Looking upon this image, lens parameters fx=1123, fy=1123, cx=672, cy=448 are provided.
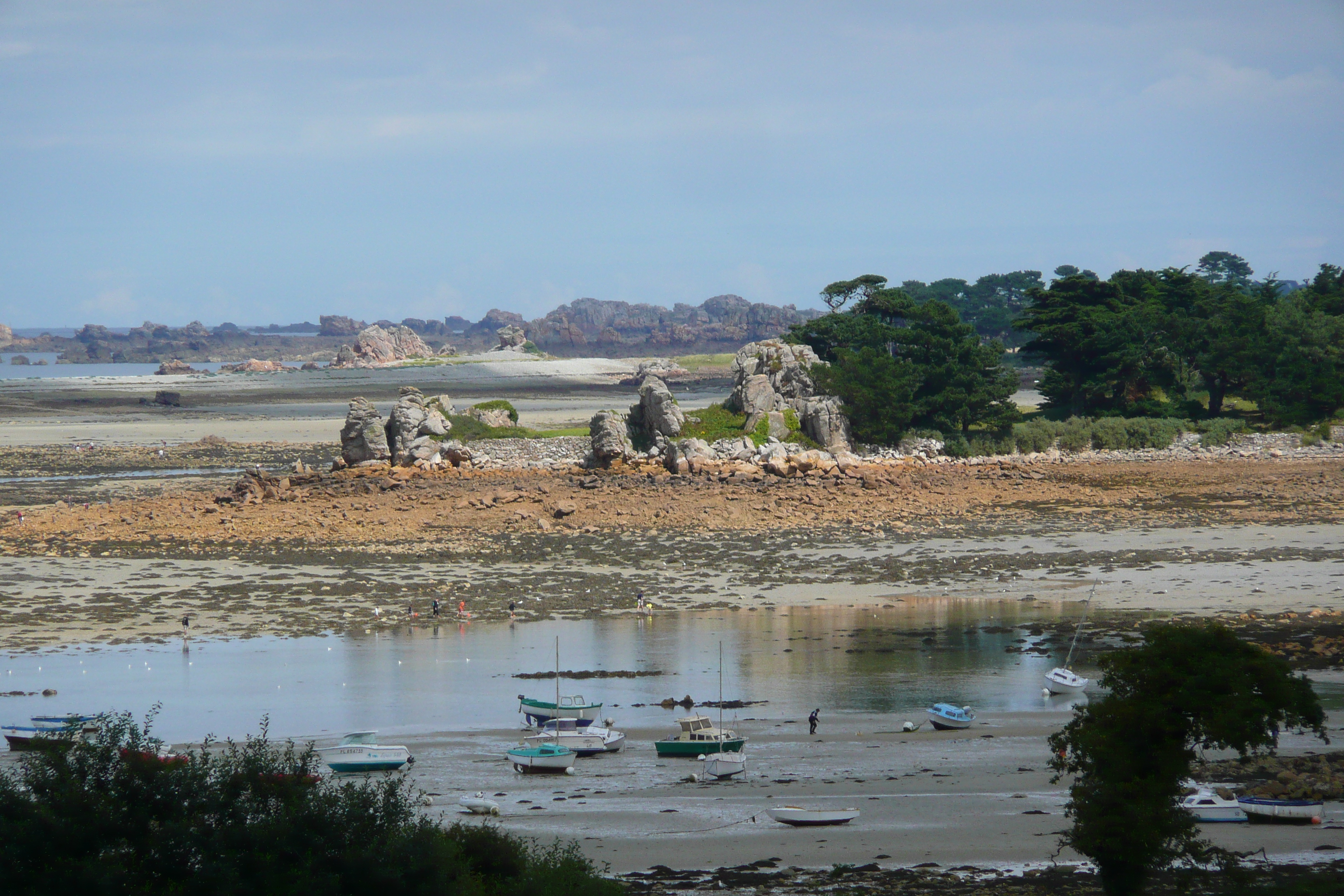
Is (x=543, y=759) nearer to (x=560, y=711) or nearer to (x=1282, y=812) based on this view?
(x=560, y=711)

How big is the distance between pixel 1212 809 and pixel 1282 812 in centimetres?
90

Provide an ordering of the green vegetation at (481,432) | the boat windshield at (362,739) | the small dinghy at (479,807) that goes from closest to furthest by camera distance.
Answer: the small dinghy at (479,807) < the boat windshield at (362,739) < the green vegetation at (481,432)

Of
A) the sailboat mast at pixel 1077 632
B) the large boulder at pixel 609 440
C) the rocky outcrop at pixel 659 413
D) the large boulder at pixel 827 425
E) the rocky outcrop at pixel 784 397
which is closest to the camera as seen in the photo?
the sailboat mast at pixel 1077 632

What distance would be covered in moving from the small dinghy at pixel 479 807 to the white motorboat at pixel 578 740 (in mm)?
2534

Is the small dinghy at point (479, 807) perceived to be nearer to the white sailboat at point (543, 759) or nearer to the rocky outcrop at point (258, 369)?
the white sailboat at point (543, 759)

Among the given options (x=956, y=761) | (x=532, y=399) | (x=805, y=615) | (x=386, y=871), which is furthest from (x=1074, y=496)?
(x=532, y=399)

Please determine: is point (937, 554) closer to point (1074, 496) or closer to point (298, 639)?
point (1074, 496)

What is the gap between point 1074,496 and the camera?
1684 inches

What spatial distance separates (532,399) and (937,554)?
233ft

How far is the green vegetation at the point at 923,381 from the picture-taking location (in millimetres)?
51625

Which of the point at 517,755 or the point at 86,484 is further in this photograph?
the point at 86,484

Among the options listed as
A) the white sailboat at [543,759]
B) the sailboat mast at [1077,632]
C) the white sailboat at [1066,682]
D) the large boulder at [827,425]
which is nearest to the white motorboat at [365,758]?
the white sailboat at [543,759]

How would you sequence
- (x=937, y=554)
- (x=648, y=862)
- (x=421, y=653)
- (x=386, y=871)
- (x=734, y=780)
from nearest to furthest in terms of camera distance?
(x=386, y=871), (x=648, y=862), (x=734, y=780), (x=421, y=653), (x=937, y=554)

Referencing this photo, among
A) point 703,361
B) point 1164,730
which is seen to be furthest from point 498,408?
point 703,361
